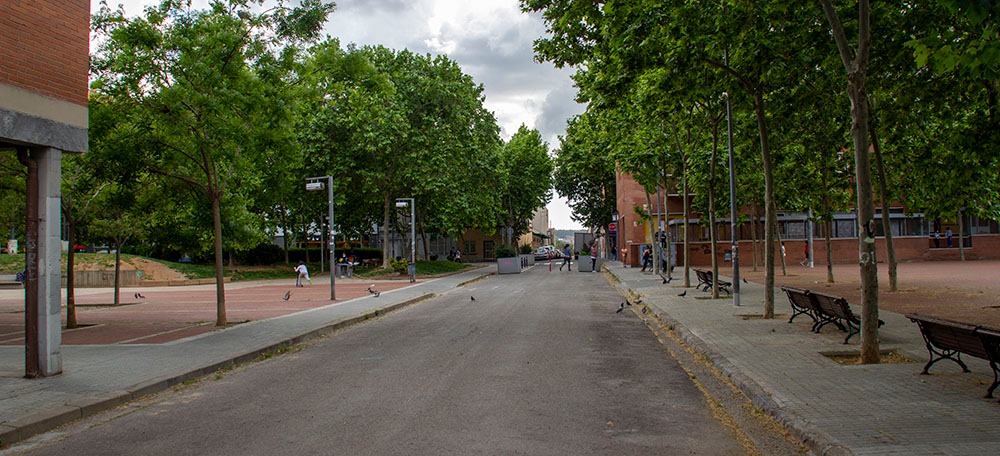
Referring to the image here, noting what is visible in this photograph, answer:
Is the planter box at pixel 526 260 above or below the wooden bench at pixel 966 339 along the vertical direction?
below

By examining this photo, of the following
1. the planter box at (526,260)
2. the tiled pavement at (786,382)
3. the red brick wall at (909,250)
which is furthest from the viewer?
the planter box at (526,260)

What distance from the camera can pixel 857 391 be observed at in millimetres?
6855

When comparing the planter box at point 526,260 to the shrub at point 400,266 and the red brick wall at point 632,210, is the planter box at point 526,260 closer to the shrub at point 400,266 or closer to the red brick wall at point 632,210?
the red brick wall at point 632,210

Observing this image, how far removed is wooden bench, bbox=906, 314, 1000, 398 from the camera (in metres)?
6.31

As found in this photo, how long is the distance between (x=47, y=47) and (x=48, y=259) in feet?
8.81

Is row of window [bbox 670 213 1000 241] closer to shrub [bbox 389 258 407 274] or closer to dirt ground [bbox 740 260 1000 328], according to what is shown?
shrub [bbox 389 258 407 274]

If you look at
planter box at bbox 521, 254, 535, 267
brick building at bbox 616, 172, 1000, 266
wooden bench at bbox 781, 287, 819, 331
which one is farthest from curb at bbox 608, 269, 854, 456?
planter box at bbox 521, 254, 535, 267

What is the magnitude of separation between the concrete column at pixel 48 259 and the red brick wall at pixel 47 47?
870 mm

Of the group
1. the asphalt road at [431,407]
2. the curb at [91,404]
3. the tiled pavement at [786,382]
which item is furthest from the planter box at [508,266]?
the curb at [91,404]

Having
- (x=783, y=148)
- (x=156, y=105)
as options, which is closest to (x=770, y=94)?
(x=783, y=148)

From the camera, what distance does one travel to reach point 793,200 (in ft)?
98.4

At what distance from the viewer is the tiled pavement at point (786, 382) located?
5.36 metres

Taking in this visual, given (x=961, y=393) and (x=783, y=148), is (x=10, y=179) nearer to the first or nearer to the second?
(x=961, y=393)

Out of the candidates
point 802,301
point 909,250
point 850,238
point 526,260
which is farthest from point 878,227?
point 802,301
